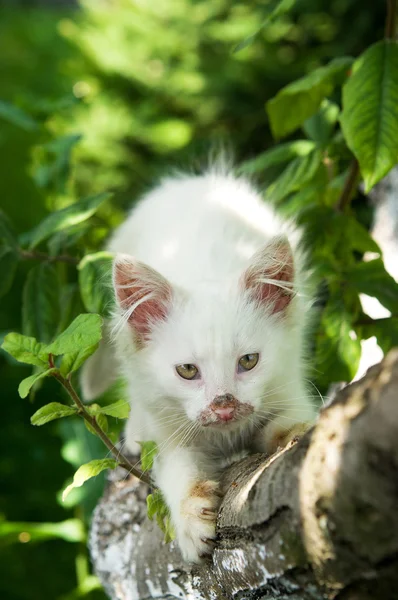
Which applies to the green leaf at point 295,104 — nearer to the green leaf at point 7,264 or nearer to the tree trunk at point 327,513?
the green leaf at point 7,264

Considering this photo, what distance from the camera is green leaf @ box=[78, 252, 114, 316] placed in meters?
1.72

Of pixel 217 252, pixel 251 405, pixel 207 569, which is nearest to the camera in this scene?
pixel 207 569

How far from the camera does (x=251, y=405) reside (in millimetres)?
1575

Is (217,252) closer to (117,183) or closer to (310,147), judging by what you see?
(310,147)

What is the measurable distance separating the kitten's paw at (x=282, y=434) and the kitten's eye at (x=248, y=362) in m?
0.16

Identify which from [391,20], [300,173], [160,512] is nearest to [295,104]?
[300,173]

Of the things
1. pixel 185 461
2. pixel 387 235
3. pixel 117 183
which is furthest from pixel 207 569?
pixel 117 183

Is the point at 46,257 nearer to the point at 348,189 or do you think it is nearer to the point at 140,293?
the point at 140,293

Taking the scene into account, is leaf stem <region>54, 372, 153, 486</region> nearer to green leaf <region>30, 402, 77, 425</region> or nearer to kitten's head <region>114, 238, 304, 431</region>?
green leaf <region>30, 402, 77, 425</region>

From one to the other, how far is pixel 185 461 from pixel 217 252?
0.56 metres

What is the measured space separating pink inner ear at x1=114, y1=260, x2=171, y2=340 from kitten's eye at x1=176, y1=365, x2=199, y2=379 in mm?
162

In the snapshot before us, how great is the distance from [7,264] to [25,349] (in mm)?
595

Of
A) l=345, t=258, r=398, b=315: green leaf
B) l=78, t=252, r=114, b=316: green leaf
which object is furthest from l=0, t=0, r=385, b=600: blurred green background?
l=345, t=258, r=398, b=315: green leaf

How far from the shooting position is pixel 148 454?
5.09 ft
